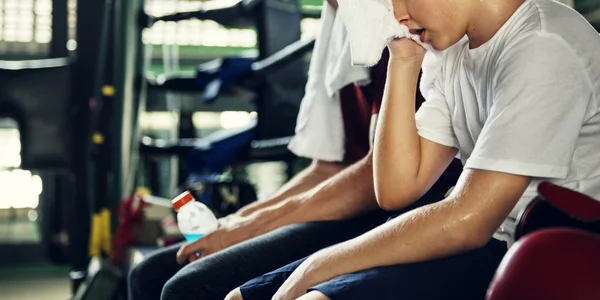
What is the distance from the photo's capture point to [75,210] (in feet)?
9.37

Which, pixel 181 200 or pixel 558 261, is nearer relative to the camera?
pixel 558 261

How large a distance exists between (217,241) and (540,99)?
884mm

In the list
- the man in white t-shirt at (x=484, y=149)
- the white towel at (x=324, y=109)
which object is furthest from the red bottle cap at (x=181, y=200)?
the man in white t-shirt at (x=484, y=149)

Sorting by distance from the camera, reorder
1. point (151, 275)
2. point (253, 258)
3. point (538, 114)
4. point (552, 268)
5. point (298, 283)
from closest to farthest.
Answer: point (552, 268) → point (538, 114) → point (298, 283) → point (253, 258) → point (151, 275)

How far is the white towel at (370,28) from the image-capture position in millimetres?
1127

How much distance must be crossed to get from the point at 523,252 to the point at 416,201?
55 centimetres

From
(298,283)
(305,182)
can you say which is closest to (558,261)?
(298,283)

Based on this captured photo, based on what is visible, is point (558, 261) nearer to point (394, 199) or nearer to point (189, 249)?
point (394, 199)

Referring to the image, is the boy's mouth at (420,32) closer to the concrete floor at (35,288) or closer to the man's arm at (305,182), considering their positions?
the man's arm at (305,182)

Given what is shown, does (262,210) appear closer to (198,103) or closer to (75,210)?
(75,210)

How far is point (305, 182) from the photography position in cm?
185

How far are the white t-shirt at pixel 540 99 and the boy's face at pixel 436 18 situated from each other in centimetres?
5

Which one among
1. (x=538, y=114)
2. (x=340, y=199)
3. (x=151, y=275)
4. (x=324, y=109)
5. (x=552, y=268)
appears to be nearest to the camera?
(x=552, y=268)

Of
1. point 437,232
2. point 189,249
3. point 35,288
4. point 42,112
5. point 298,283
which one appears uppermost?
point 437,232
